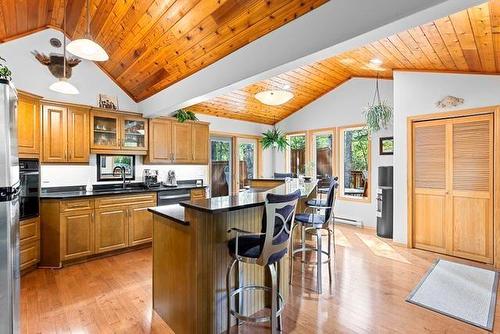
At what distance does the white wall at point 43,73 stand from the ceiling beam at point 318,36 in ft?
6.63

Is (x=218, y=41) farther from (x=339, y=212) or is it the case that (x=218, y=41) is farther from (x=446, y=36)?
(x=339, y=212)

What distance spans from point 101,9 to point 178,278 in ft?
10.8

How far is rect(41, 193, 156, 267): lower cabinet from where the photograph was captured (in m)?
3.59

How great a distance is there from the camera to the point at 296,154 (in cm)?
715

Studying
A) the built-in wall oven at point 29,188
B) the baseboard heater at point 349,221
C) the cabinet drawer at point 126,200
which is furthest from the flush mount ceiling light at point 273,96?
the baseboard heater at point 349,221

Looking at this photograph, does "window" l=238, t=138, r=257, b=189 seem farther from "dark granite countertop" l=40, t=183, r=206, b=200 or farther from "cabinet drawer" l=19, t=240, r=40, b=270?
"cabinet drawer" l=19, t=240, r=40, b=270

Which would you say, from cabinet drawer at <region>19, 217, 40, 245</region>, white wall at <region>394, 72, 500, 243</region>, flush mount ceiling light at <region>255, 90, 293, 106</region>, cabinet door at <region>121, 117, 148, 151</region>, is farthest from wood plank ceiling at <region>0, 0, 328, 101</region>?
white wall at <region>394, 72, 500, 243</region>

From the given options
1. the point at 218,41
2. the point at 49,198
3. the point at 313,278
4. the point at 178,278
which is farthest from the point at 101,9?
the point at 313,278

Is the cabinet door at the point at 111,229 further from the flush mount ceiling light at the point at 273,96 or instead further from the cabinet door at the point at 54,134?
the flush mount ceiling light at the point at 273,96

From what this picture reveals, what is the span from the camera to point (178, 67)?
3705 millimetres

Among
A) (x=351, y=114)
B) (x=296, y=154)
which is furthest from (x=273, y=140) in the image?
(x=351, y=114)

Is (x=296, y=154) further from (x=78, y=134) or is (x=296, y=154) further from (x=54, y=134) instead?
(x=54, y=134)

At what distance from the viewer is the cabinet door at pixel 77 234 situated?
3.62 metres

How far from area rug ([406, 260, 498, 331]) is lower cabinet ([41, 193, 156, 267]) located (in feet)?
12.5
